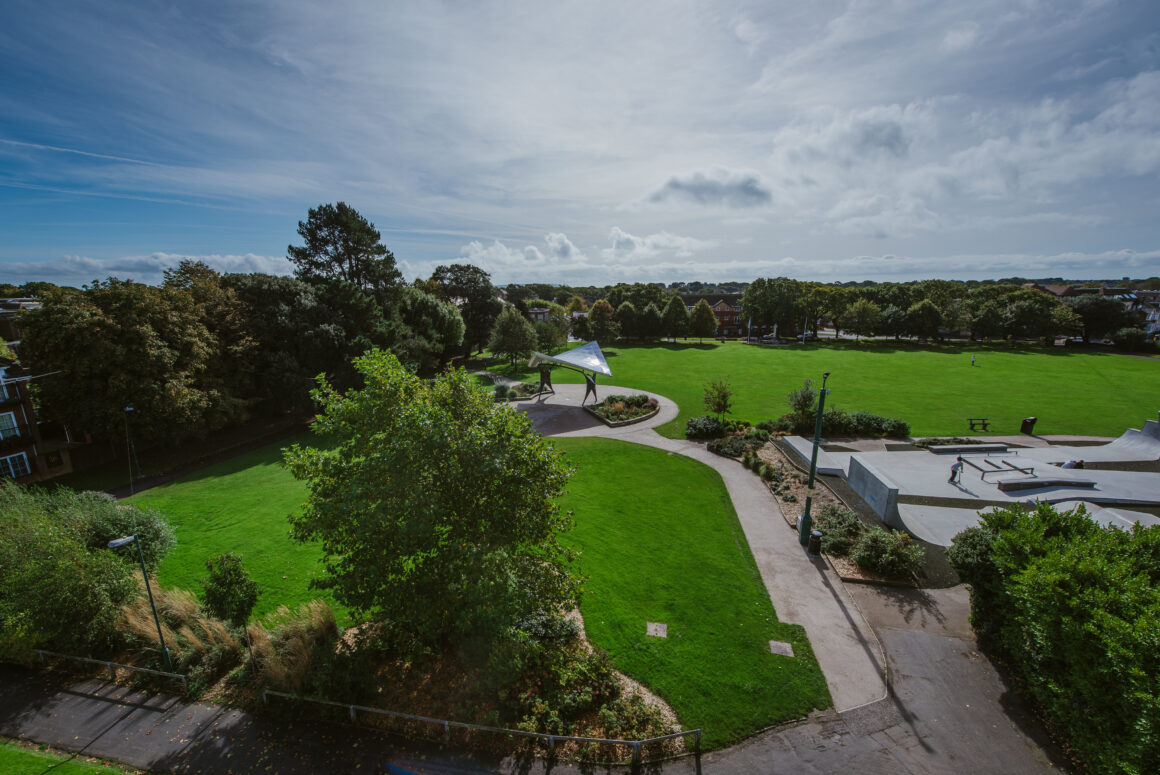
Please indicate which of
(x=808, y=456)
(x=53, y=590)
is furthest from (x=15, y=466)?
(x=808, y=456)

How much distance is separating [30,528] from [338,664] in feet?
35.3

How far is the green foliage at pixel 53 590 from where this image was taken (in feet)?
41.0

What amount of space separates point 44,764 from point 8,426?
93.4 ft

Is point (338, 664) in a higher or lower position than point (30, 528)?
lower

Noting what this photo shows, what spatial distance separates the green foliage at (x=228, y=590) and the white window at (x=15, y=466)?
2870 cm

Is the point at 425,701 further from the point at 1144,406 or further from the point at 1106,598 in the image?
the point at 1144,406

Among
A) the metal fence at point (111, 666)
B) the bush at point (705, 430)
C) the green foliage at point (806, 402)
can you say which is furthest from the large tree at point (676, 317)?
the metal fence at point (111, 666)

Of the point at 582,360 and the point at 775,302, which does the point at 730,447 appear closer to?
the point at 582,360

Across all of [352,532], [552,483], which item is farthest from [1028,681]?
[352,532]

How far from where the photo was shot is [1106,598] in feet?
31.1

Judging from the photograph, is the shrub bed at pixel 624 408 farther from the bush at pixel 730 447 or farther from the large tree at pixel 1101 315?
the large tree at pixel 1101 315

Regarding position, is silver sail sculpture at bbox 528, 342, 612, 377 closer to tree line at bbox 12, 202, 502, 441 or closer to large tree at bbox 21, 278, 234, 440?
tree line at bbox 12, 202, 502, 441

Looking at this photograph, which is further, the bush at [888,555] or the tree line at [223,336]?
the tree line at [223,336]

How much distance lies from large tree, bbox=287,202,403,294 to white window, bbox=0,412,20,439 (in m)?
21.0
